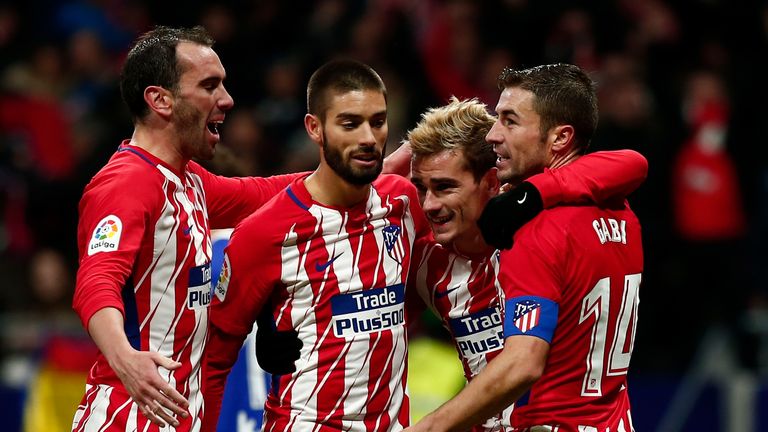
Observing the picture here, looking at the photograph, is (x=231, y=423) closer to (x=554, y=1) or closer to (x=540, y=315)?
(x=540, y=315)

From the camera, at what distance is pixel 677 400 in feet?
27.4

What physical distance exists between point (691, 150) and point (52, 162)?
5325mm

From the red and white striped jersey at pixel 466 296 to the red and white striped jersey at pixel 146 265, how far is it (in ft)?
2.80

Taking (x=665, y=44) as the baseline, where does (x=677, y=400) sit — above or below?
below

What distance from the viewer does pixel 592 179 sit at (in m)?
4.08

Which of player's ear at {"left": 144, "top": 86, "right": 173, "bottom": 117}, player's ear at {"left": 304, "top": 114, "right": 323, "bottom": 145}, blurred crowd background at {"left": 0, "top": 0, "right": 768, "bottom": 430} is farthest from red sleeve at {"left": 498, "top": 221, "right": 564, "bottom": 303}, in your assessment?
blurred crowd background at {"left": 0, "top": 0, "right": 768, "bottom": 430}

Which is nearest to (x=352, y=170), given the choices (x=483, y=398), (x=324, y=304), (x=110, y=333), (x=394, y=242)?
(x=394, y=242)

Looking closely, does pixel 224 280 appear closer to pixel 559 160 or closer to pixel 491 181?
Answer: pixel 491 181

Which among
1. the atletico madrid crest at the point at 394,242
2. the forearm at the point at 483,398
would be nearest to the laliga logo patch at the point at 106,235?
the atletico madrid crest at the point at 394,242

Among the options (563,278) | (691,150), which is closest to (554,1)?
(691,150)

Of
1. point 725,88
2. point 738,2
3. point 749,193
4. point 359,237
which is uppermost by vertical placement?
point 738,2

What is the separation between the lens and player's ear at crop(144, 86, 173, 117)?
4.30m

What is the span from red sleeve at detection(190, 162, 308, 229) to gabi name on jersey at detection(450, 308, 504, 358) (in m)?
0.84

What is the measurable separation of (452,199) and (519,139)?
1.43ft
